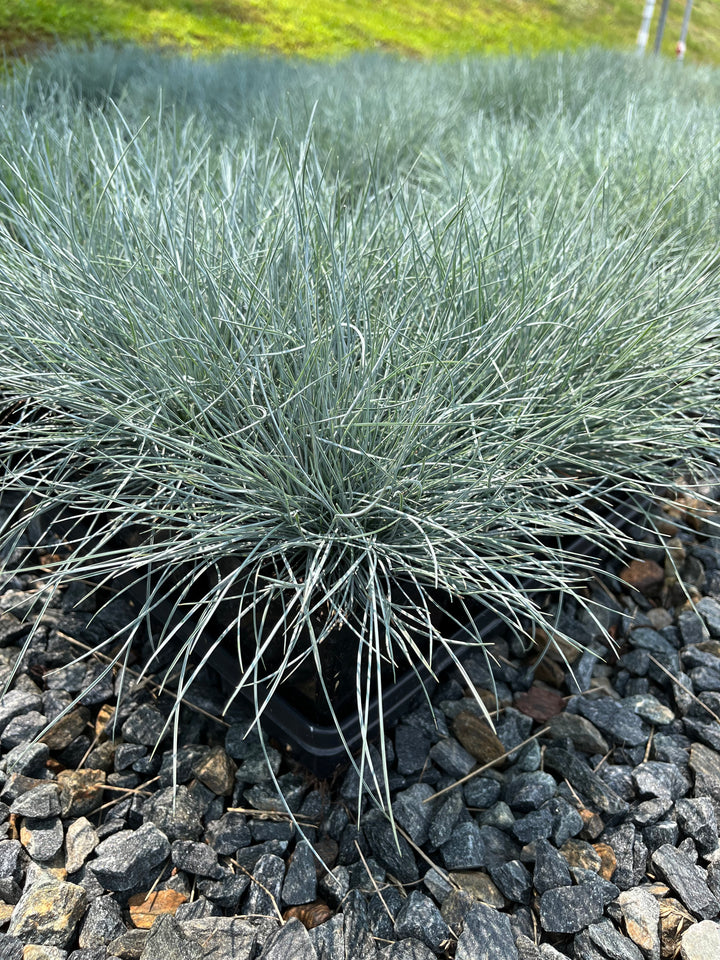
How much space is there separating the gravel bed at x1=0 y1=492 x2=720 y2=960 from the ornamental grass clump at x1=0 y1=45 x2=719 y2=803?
0.10m

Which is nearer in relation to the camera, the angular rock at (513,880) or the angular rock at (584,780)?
the angular rock at (513,880)

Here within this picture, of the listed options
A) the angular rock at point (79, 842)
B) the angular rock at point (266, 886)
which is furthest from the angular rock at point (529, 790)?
the angular rock at point (79, 842)

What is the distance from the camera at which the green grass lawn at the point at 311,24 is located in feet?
15.6

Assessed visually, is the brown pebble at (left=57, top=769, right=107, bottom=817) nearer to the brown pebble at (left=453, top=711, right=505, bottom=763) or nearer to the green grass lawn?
the brown pebble at (left=453, top=711, right=505, bottom=763)

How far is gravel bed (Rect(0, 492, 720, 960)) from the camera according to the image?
822 mm

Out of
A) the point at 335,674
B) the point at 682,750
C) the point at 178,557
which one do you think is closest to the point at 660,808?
the point at 682,750

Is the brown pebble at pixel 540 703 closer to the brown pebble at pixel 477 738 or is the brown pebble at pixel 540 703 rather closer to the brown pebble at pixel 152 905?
the brown pebble at pixel 477 738

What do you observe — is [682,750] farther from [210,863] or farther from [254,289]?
[254,289]

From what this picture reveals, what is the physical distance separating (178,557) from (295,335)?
1.25 feet

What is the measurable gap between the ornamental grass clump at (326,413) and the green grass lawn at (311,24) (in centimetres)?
335

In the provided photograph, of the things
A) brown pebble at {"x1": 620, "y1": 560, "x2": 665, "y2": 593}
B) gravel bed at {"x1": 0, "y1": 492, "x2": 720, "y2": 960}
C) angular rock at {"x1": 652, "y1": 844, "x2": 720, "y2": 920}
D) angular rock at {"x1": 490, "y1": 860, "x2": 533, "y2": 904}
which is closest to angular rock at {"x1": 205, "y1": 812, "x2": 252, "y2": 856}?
gravel bed at {"x1": 0, "y1": 492, "x2": 720, "y2": 960}

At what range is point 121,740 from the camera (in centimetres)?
102

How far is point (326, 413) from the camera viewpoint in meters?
0.96

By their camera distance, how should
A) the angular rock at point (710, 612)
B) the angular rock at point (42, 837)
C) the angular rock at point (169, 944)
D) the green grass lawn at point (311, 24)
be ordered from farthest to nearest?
the green grass lawn at point (311, 24), the angular rock at point (710, 612), the angular rock at point (42, 837), the angular rock at point (169, 944)
